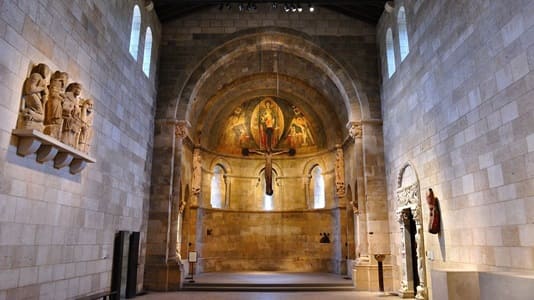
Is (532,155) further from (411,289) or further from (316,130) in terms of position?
(316,130)

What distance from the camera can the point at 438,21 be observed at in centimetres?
890

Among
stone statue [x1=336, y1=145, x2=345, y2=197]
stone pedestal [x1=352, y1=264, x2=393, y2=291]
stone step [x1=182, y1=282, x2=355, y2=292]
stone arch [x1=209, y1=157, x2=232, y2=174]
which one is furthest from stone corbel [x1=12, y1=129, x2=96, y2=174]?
stone arch [x1=209, y1=157, x2=232, y2=174]

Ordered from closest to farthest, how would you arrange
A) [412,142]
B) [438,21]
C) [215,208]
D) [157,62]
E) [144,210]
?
1. [438,21]
2. [412,142]
3. [144,210]
4. [157,62]
5. [215,208]

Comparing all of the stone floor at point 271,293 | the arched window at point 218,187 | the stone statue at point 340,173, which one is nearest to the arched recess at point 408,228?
the stone floor at point 271,293

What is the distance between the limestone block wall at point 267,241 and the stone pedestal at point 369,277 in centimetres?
558

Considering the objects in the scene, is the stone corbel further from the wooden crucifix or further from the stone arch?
the stone arch

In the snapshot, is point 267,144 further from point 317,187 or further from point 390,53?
point 390,53

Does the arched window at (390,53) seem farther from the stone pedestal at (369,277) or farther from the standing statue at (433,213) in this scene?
the stone pedestal at (369,277)

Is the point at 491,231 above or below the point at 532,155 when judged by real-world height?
below

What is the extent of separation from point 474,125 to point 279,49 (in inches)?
335

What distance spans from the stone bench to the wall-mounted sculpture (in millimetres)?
6874

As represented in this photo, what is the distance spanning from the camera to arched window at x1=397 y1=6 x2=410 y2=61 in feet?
37.7

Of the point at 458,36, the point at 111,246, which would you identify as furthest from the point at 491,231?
the point at 111,246

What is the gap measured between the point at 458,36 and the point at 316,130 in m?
11.6
